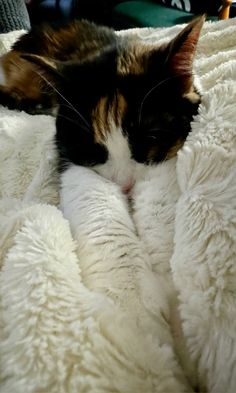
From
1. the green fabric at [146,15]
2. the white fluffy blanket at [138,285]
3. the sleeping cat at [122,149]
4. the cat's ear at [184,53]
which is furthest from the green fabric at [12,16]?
the white fluffy blanket at [138,285]

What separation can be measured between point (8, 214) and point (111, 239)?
212mm

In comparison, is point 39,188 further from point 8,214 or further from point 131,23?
point 131,23

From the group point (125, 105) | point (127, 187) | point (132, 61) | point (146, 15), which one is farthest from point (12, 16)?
point (127, 187)

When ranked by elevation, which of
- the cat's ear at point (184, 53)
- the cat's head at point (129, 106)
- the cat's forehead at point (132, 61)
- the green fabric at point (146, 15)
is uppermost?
the cat's ear at point (184, 53)

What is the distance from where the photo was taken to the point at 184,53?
Answer: 0.72 meters

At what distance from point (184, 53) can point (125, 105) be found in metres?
0.15

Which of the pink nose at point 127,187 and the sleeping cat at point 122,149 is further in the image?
the pink nose at point 127,187

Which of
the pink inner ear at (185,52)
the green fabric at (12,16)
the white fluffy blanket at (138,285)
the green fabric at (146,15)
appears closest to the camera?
the white fluffy blanket at (138,285)

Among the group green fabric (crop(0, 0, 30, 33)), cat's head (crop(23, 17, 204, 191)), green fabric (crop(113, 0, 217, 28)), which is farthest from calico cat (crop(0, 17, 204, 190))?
green fabric (crop(113, 0, 217, 28))

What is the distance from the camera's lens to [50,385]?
396mm

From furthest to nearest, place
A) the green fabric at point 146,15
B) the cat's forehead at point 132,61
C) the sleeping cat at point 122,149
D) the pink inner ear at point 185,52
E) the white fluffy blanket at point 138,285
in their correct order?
the green fabric at point 146,15 → the cat's forehead at point 132,61 → the pink inner ear at point 185,52 → the sleeping cat at point 122,149 → the white fluffy blanket at point 138,285

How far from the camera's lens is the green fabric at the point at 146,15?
2359 mm

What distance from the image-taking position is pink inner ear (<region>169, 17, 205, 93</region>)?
678 millimetres

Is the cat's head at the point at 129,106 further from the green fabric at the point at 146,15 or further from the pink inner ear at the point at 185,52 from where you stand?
the green fabric at the point at 146,15
